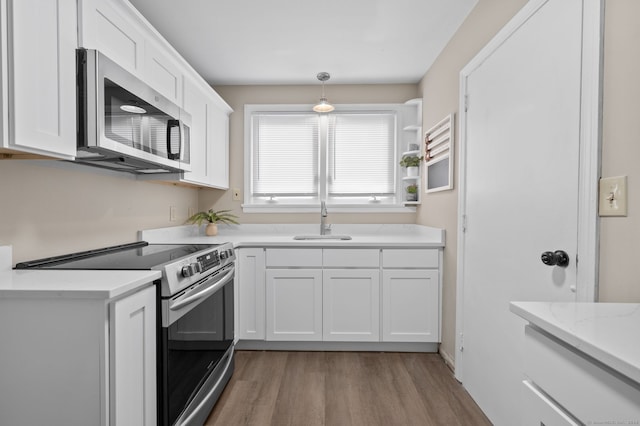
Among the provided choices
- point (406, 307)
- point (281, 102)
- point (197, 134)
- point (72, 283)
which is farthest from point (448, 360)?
point (281, 102)

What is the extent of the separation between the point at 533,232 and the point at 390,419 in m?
1.25

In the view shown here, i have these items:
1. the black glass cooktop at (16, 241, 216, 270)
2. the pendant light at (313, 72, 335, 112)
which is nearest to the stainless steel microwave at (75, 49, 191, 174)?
the black glass cooktop at (16, 241, 216, 270)

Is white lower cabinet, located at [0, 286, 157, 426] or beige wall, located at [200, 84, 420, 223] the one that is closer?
white lower cabinet, located at [0, 286, 157, 426]

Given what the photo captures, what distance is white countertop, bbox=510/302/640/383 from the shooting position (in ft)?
1.90

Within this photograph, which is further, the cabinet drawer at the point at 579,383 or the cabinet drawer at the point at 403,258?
the cabinet drawer at the point at 403,258

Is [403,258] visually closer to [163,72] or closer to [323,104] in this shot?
[323,104]

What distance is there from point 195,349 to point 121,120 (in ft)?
3.76

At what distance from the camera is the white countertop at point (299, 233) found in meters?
2.54

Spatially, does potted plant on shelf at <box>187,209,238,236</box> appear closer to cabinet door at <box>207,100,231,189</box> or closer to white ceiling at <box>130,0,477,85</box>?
cabinet door at <box>207,100,231,189</box>

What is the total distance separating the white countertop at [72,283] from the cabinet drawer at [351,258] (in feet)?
4.78

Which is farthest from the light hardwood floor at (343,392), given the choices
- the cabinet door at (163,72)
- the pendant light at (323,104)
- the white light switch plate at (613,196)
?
the pendant light at (323,104)

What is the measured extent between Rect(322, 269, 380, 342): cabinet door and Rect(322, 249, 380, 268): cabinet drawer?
0.14 feet

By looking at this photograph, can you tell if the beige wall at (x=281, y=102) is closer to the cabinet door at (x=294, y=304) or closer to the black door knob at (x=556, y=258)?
the cabinet door at (x=294, y=304)

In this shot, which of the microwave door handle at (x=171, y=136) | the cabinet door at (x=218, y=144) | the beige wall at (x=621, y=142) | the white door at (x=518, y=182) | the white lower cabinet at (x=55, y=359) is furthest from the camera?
the cabinet door at (x=218, y=144)
